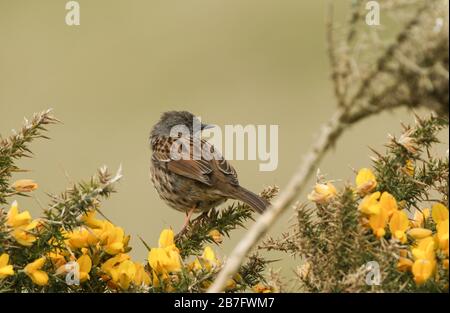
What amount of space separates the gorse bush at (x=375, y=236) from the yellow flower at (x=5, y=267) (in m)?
0.91

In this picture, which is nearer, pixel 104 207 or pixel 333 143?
pixel 333 143

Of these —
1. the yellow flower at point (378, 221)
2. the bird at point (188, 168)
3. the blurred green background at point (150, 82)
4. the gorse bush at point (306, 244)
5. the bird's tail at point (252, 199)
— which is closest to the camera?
the gorse bush at point (306, 244)

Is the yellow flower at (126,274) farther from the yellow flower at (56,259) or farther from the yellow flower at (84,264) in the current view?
the yellow flower at (56,259)

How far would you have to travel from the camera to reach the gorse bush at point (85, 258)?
3.06m

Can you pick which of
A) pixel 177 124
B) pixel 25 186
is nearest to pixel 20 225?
pixel 25 186

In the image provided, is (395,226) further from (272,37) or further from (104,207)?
(272,37)

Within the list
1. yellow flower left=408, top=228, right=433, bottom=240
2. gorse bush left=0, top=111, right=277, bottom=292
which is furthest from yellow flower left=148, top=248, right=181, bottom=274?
yellow flower left=408, top=228, right=433, bottom=240

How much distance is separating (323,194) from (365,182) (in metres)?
0.15

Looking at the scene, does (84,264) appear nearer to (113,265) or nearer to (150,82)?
(113,265)

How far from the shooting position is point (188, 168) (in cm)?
629

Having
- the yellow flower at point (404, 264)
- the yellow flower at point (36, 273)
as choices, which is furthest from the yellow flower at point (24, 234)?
the yellow flower at point (404, 264)

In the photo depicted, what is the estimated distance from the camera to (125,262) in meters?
3.15

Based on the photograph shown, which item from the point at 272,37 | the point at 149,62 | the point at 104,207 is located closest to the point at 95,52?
the point at 149,62
